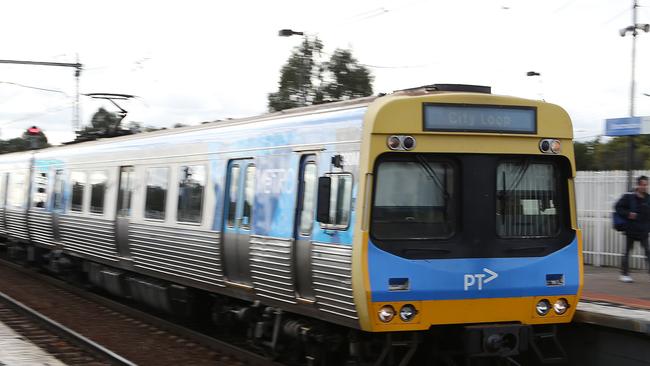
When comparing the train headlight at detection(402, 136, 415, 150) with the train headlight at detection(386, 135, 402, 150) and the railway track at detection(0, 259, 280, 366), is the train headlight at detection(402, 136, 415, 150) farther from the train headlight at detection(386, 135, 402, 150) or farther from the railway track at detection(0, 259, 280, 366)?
the railway track at detection(0, 259, 280, 366)

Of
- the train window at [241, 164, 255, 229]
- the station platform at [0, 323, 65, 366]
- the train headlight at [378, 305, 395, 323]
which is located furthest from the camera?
the train window at [241, 164, 255, 229]

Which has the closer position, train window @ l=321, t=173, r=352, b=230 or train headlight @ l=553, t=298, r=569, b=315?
train window @ l=321, t=173, r=352, b=230

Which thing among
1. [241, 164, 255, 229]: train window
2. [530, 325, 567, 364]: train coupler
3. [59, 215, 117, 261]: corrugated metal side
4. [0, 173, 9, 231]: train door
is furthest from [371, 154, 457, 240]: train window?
[0, 173, 9, 231]: train door

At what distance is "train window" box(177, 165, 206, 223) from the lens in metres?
10.6

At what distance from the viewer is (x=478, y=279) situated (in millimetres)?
7438

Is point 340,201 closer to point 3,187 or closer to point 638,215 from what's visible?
point 638,215

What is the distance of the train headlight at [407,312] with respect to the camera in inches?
281

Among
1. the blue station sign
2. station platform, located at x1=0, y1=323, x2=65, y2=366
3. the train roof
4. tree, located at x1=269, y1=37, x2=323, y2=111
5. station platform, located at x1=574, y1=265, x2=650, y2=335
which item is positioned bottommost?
station platform, located at x1=0, y1=323, x2=65, y2=366

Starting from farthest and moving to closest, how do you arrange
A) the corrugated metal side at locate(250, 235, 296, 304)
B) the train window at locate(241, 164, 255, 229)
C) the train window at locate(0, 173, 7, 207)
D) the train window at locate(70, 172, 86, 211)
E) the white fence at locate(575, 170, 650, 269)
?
the train window at locate(0, 173, 7, 207) → the train window at locate(70, 172, 86, 211) → the white fence at locate(575, 170, 650, 269) → the train window at locate(241, 164, 255, 229) → the corrugated metal side at locate(250, 235, 296, 304)

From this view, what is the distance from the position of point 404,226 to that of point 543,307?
1615 millimetres

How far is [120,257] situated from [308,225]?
6462 millimetres

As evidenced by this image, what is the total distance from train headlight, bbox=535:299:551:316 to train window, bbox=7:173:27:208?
15671 millimetres

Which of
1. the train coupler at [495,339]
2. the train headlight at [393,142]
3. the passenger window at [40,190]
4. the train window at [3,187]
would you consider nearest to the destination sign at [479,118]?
the train headlight at [393,142]

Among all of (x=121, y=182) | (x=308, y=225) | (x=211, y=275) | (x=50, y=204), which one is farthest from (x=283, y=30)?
(x=308, y=225)
